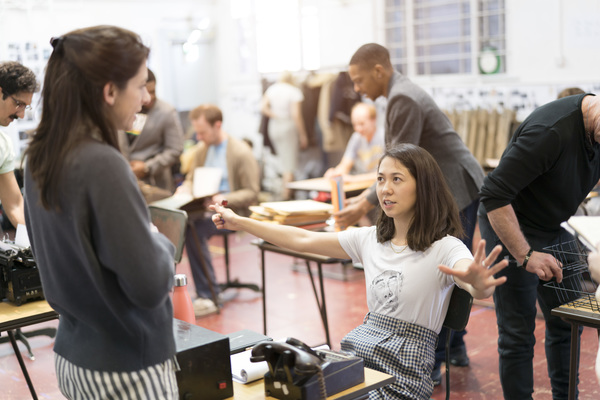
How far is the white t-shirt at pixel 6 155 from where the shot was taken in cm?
315

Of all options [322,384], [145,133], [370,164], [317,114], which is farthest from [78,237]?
[317,114]

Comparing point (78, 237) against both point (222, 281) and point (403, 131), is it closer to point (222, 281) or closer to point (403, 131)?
point (403, 131)

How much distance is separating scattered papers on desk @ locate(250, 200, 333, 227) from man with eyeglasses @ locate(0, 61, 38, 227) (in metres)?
1.34

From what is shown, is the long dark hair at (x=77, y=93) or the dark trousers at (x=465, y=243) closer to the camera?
the long dark hair at (x=77, y=93)

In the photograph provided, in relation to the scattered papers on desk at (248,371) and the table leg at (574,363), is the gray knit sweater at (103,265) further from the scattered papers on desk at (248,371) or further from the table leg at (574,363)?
the table leg at (574,363)

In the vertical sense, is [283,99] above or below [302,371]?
above

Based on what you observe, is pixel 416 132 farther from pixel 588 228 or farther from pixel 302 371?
pixel 302 371

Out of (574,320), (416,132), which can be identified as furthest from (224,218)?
(416,132)

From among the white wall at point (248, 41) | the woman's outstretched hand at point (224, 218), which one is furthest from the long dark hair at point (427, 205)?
the white wall at point (248, 41)

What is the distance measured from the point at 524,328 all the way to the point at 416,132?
1.18 m

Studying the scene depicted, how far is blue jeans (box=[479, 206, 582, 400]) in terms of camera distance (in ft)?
8.84

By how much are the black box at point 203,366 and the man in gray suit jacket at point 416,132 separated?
1.86 meters

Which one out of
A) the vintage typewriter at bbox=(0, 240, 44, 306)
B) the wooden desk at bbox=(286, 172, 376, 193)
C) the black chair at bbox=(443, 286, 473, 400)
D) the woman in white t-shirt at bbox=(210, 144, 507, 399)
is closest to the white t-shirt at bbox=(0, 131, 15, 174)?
the vintage typewriter at bbox=(0, 240, 44, 306)

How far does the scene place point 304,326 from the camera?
483 cm
